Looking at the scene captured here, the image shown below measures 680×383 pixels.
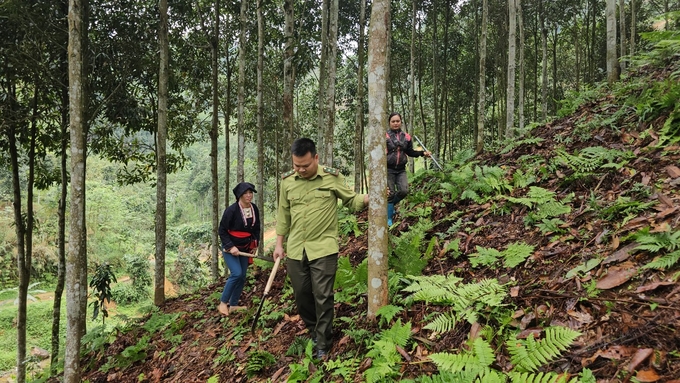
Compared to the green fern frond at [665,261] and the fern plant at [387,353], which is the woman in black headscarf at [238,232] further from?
the green fern frond at [665,261]

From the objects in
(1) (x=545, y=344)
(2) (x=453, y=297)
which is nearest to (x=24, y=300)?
(2) (x=453, y=297)

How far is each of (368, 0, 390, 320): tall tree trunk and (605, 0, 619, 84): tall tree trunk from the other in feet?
28.4

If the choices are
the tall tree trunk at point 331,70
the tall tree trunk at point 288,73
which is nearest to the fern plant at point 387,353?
the tall tree trunk at point 288,73

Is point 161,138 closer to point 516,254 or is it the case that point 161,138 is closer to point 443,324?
point 443,324

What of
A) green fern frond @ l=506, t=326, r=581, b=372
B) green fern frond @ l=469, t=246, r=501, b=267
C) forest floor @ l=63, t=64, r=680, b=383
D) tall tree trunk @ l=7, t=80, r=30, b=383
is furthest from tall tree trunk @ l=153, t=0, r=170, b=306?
green fern frond @ l=506, t=326, r=581, b=372

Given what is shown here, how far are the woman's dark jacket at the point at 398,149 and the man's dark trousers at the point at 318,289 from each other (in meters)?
2.77

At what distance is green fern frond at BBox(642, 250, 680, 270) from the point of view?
273 cm

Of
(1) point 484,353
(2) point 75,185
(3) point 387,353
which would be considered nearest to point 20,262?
(2) point 75,185

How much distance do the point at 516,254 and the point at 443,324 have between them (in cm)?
125

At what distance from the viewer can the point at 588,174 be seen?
4930 millimetres

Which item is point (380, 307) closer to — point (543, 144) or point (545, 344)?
point (545, 344)

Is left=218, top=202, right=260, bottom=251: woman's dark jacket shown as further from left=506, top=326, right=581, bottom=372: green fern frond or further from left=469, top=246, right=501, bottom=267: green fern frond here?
left=506, top=326, right=581, bottom=372: green fern frond

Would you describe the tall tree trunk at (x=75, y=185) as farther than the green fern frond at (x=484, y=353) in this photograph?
Yes

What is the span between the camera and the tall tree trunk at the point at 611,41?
30.4 feet
